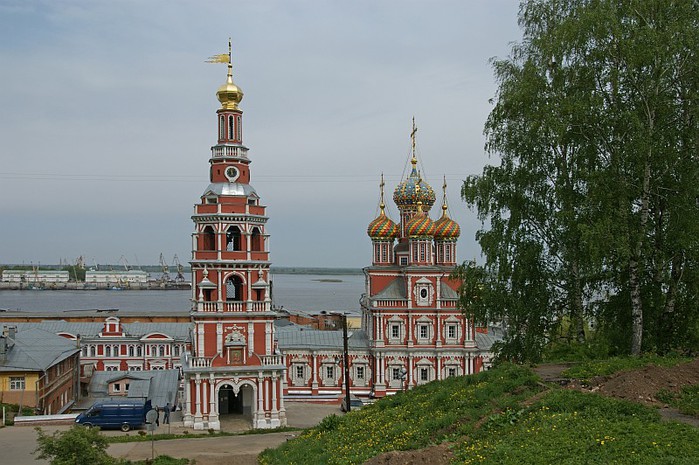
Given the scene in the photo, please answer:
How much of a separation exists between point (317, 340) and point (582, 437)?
24272 mm

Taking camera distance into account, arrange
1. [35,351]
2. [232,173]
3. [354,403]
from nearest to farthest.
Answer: [232,173]
[35,351]
[354,403]

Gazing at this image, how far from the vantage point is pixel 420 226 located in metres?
32.0

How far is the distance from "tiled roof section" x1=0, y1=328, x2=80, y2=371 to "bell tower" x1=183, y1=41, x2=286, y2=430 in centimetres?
708

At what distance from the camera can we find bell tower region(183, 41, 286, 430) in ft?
79.2

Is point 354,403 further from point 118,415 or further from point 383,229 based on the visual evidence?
point 118,415

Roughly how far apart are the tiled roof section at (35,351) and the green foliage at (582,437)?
73.3 ft

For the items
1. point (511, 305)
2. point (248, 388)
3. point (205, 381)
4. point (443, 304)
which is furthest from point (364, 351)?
point (511, 305)

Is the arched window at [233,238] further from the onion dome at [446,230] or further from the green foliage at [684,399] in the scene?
the green foliage at [684,399]

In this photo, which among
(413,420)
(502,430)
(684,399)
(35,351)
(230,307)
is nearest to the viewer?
(502,430)

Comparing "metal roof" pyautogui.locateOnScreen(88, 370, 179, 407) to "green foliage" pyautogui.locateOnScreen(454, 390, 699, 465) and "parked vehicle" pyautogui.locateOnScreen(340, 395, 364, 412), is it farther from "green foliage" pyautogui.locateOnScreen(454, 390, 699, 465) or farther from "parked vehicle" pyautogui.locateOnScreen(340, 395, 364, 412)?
"green foliage" pyautogui.locateOnScreen(454, 390, 699, 465)

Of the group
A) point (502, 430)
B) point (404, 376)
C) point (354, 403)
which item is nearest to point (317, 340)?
point (354, 403)

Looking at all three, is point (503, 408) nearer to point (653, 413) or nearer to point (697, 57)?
point (653, 413)

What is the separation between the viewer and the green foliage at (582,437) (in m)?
8.09

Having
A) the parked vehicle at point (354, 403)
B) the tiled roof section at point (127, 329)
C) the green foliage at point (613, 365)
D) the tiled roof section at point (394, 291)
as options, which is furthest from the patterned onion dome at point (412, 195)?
the green foliage at point (613, 365)
